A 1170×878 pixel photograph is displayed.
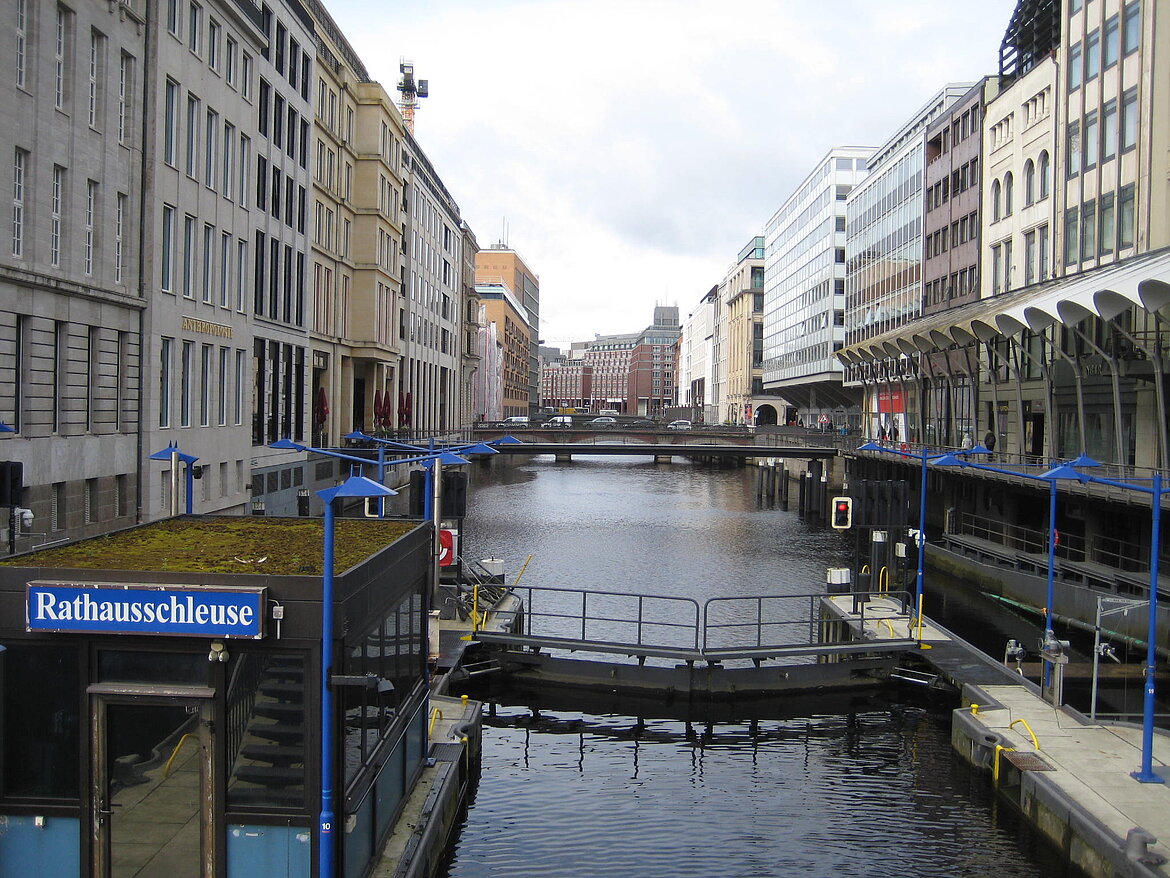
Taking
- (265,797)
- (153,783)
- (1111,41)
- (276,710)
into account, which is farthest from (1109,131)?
(153,783)

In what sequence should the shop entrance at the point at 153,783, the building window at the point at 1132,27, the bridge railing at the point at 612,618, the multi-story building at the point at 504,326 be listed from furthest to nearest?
the multi-story building at the point at 504,326 < the building window at the point at 1132,27 < the bridge railing at the point at 612,618 < the shop entrance at the point at 153,783

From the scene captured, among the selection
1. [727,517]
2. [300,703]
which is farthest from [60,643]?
[727,517]

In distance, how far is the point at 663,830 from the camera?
57.9ft

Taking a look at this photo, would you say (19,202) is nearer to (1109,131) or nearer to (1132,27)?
(1132,27)

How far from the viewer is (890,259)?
85000 mm

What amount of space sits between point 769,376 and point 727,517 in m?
73.6

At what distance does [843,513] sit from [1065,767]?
1316 cm

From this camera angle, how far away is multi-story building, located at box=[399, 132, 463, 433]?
3238 inches

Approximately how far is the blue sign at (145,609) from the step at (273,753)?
1.22 m

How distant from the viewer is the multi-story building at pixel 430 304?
82.2 m

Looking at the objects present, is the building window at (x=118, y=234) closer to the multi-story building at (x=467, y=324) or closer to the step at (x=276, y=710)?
the step at (x=276, y=710)

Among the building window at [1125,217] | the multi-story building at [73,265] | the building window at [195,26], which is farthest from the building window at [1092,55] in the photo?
the multi-story building at [73,265]

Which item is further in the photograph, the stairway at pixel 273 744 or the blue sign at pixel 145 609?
the stairway at pixel 273 744

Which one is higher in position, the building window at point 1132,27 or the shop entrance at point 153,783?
the building window at point 1132,27
